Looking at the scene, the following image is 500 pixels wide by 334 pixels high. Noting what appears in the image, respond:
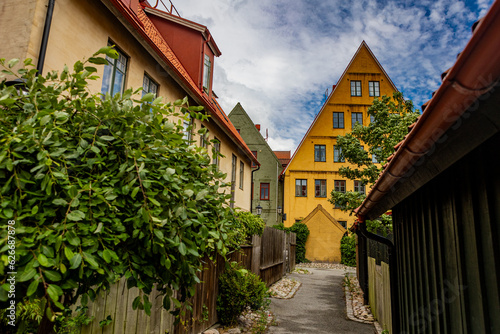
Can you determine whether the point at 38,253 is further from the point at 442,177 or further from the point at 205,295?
the point at 205,295

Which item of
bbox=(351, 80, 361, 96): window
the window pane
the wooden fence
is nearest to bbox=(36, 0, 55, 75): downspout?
the window pane

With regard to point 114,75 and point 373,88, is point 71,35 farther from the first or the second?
point 373,88

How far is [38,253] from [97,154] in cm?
65

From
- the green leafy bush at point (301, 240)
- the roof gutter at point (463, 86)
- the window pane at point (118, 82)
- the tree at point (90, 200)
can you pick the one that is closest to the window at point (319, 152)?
the green leafy bush at point (301, 240)

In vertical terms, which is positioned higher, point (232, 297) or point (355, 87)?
point (355, 87)

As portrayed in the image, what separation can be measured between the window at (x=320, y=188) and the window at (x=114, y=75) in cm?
2325

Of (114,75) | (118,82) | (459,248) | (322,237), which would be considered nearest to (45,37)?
(114,75)

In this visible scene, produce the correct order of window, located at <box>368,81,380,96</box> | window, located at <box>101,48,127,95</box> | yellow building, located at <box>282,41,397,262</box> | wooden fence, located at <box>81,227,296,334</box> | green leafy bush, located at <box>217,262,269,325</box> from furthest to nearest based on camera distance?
window, located at <box>368,81,380,96</box> < yellow building, located at <box>282,41,397,262</box> < window, located at <box>101,48,127,95</box> < green leafy bush, located at <box>217,262,269,325</box> < wooden fence, located at <box>81,227,296,334</box>

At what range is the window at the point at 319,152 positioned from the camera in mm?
29312

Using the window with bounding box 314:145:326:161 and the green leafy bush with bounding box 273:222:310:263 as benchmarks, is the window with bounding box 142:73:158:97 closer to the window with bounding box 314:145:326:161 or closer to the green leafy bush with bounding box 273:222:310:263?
the green leafy bush with bounding box 273:222:310:263

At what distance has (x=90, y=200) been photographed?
72.6 inches

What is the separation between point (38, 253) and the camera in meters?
1.57

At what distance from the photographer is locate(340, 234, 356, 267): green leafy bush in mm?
24500

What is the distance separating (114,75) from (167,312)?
530 cm
